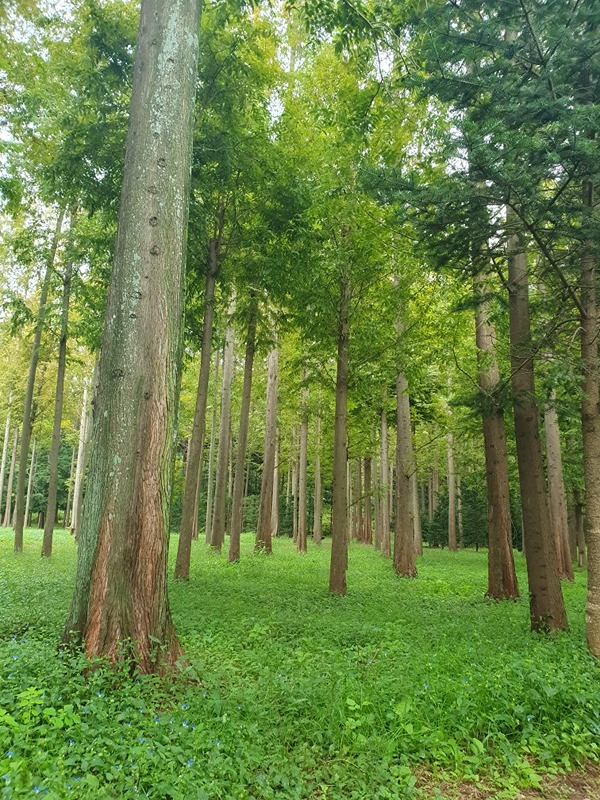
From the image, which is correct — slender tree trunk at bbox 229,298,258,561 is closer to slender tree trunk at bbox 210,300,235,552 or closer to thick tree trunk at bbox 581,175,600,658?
slender tree trunk at bbox 210,300,235,552

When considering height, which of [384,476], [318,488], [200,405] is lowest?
[318,488]

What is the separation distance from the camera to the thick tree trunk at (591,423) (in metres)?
5.03

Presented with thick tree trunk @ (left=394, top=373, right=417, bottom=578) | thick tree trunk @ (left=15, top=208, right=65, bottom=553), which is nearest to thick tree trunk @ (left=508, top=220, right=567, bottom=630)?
thick tree trunk @ (left=394, top=373, right=417, bottom=578)

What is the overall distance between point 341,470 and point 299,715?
5578 mm

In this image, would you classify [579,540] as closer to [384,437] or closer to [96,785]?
[384,437]

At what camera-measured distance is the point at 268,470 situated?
14.7 meters

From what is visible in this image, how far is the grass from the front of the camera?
8.54 feet

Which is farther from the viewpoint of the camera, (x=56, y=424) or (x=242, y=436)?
(x=242, y=436)

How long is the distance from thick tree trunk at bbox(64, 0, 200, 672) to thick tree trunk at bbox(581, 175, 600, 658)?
414 centimetres

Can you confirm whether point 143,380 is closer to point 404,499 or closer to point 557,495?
point 404,499

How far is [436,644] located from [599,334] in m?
3.91

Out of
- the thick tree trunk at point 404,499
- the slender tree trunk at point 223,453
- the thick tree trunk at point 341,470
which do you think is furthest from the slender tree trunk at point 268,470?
the thick tree trunk at point 341,470

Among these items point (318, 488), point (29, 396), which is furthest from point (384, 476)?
point (29, 396)

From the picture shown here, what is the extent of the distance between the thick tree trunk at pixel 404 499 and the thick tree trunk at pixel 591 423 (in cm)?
645
